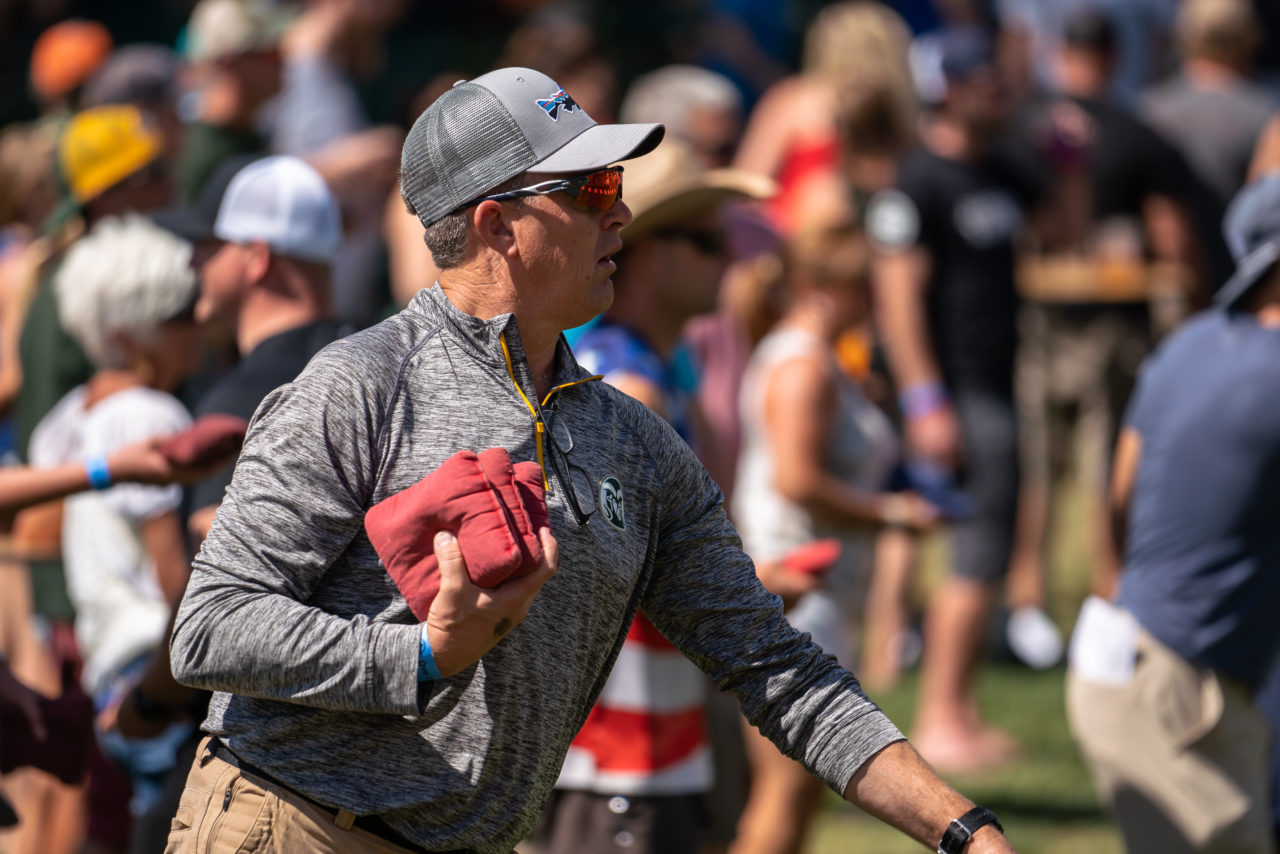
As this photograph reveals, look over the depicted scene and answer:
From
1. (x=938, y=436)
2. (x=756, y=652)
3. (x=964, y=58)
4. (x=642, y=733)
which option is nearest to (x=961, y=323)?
(x=938, y=436)

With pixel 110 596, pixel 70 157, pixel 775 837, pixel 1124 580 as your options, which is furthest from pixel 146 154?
pixel 1124 580

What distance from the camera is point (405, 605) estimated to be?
2.23 metres

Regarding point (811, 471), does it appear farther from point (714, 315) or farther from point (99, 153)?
point (99, 153)

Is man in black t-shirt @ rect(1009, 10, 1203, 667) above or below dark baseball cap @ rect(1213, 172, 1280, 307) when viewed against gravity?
below

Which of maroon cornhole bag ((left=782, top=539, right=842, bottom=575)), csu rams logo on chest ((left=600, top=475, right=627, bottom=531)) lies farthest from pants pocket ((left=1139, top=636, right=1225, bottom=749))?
csu rams logo on chest ((left=600, top=475, right=627, bottom=531))

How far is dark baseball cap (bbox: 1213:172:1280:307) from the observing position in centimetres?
392

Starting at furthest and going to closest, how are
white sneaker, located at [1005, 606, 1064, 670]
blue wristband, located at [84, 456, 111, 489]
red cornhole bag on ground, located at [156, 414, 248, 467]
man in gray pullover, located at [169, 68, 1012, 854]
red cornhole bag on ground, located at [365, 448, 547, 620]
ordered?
white sneaker, located at [1005, 606, 1064, 670] → blue wristband, located at [84, 456, 111, 489] → red cornhole bag on ground, located at [156, 414, 248, 467] → man in gray pullover, located at [169, 68, 1012, 854] → red cornhole bag on ground, located at [365, 448, 547, 620]

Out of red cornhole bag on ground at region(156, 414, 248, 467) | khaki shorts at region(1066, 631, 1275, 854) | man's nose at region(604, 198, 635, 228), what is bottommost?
khaki shorts at region(1066, 631, 1275, 854)

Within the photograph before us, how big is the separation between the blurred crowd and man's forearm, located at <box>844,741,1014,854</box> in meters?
1.17

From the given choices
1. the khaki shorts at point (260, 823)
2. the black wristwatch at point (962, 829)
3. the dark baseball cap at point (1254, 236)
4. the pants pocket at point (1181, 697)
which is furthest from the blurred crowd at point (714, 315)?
the black wristwatch at point (962, 829)

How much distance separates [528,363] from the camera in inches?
95.4

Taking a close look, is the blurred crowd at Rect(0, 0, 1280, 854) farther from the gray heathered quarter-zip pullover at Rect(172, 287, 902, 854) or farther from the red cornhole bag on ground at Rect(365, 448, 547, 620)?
the red cornhole bag on ground at Rect(365, 448, 547, 620)

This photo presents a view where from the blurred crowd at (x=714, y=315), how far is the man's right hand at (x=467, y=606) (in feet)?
4.25

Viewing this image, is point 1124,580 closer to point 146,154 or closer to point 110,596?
point 110,596
